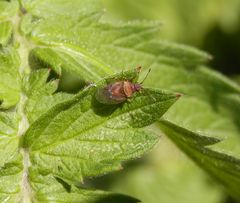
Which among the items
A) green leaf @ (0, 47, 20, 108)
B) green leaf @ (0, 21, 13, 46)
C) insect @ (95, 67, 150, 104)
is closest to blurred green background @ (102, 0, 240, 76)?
green leaf @ (0, 21, 13, 46)

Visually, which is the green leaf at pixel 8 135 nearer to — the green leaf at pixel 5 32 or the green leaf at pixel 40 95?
the green leaf at pixel 40 95

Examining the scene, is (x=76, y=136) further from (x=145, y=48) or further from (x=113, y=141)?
(x=145, y=48)

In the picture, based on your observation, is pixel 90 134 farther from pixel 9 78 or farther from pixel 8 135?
pixel 9 78

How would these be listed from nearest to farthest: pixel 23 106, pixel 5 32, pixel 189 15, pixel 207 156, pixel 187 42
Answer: pixel 23 106
pixel 207 156
pixel 5 32
pixel 187 42
pixel 189 15

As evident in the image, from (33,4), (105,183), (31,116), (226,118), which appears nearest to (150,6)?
(105,183)

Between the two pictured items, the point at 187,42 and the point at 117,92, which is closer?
the point at 117,92

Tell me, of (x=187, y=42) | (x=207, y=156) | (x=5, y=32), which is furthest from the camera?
(x=187, y=42)

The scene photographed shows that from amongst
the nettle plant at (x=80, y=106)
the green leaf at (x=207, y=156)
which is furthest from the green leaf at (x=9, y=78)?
the green leaf at (x=207, y=156)

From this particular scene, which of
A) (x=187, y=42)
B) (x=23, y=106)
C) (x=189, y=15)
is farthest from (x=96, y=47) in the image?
(x=189, y=15)
